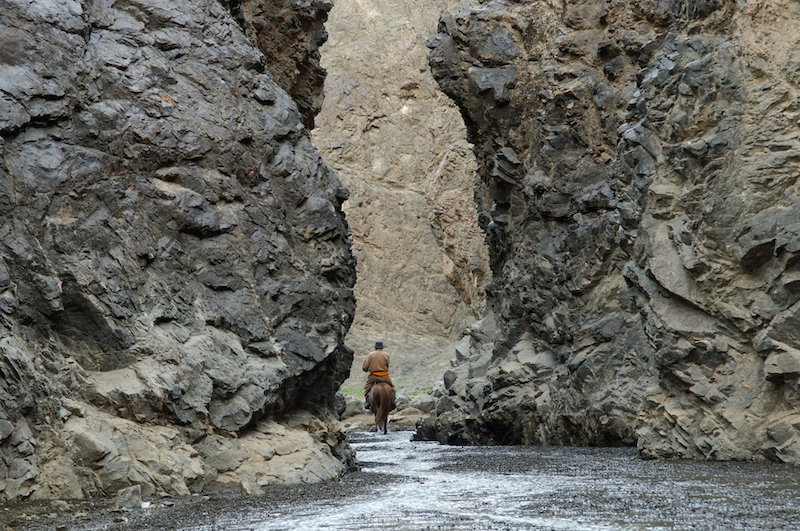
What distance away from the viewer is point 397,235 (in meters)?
46.0

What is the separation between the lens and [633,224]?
14383 millimetres

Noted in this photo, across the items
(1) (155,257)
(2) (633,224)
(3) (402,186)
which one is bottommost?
(1) (155,257)

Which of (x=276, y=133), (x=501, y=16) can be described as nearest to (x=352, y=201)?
(x=501, y=16)

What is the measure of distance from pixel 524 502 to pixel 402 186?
132 feet

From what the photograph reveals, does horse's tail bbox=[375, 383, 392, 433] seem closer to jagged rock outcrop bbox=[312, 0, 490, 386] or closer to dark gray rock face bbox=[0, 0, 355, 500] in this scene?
dark gray rock face bbox=[0, 0, 355, 500]

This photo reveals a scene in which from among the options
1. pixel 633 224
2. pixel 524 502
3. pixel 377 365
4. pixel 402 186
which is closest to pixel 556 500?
pixel 524 502

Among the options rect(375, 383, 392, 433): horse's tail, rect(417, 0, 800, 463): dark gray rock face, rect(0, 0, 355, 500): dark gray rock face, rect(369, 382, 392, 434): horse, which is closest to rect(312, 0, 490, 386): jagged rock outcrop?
rect(417, 0, 800, 463): dark gray rock face

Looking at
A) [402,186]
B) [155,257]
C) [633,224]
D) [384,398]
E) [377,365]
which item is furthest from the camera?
[402,186]

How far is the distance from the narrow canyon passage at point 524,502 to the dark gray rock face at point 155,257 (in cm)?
124

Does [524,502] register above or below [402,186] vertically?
below

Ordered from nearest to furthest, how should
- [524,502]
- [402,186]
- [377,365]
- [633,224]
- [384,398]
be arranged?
[524,502], [633,224], [377,365], [384,398], [402,186]

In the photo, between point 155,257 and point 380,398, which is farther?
point 380,398

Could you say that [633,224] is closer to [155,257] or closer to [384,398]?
[155,257]

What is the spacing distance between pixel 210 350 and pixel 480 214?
50.3 feet
